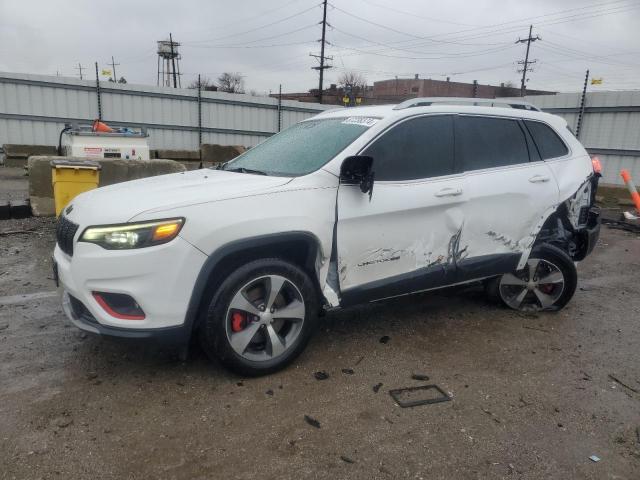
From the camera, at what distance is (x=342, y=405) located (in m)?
3.02

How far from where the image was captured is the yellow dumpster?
7.00m

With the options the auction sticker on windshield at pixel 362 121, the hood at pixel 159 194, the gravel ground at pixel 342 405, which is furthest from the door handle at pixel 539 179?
the hood at pixel 159 194

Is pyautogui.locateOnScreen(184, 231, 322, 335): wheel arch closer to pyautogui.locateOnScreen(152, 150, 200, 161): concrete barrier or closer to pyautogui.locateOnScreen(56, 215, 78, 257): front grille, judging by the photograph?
pyautogui.locateOnScreen(56, 215, 78, 257): front grille

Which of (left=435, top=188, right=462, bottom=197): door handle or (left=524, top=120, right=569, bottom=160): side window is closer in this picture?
(left=435, top=188, right=462, bottom=197): door handle

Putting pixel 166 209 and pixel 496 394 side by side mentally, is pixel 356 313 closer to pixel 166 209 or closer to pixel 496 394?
pixel 496 394

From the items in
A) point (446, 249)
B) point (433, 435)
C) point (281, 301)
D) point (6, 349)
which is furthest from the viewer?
point (446, 249)

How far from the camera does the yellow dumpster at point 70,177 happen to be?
23.0 ft

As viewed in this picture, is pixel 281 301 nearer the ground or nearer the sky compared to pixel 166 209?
nearer the ground

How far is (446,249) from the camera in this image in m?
3.85

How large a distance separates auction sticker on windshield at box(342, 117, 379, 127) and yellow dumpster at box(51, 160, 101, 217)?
15.7 ft

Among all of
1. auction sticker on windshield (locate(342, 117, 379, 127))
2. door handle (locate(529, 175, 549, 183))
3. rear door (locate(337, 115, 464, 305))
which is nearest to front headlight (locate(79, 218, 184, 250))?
rear door (locate(337, 115, 464, 305))

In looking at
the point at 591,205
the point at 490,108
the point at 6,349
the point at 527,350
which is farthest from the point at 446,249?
the point at 6,349

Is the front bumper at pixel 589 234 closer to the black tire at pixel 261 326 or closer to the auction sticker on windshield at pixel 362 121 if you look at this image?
the auction sticker on windshield at pixel 362 121

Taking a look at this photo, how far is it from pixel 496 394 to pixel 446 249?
3.76ft
